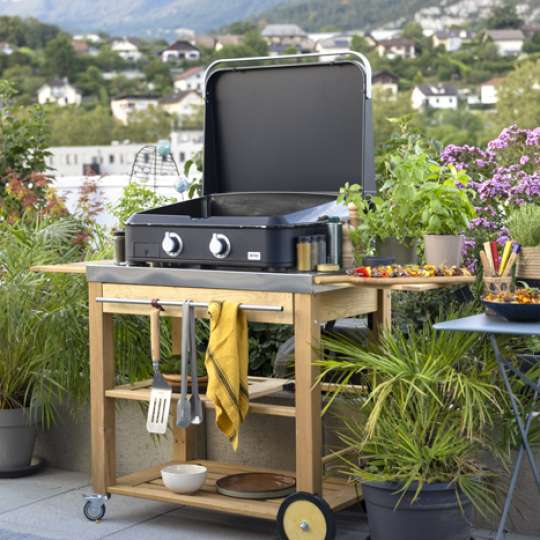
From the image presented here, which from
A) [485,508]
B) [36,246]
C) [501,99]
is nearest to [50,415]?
[36,246]

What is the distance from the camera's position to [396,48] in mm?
62312

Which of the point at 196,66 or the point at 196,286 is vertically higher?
the point at 196,66

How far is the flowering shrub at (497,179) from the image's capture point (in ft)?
13.9

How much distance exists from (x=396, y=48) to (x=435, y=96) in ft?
31.5

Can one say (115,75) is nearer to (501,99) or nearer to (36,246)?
(501,99)

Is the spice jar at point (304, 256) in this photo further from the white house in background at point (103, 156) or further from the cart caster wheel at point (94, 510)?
the white house in background at point (103, 156)

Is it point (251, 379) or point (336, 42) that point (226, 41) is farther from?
point (251, 379)

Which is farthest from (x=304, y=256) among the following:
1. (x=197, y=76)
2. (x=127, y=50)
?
(x=127, y=50)

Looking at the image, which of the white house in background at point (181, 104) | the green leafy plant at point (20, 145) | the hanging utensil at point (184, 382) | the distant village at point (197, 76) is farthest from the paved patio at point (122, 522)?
the white house in background at point (181, 104)

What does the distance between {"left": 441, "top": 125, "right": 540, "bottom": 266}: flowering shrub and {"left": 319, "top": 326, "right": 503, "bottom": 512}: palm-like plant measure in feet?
3.35

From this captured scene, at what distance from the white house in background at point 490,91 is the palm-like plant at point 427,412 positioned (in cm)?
5983

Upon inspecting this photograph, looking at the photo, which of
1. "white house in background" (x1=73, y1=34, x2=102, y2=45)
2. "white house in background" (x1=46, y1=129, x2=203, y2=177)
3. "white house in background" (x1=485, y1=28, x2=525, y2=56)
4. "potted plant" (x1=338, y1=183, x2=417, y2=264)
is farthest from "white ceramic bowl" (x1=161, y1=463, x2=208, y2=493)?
"white house in background" (x1=73, y1=34, x2=102, y2=45)

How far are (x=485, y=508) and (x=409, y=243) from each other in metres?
0.87

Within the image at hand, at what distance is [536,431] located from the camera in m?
3.18
